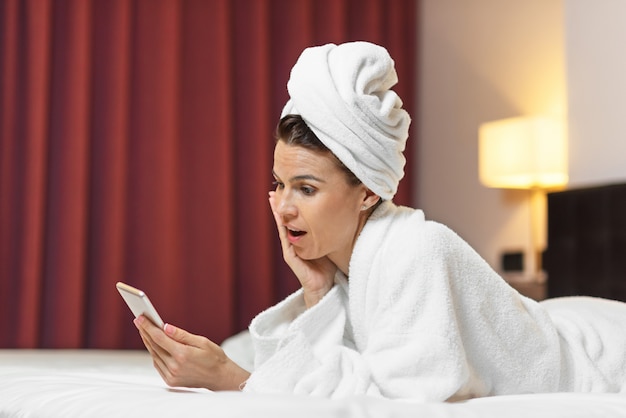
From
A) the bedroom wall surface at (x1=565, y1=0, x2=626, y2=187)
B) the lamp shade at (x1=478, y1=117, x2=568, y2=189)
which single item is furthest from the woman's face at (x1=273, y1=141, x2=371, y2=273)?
the lamp shade at (x1=478, y1=117, x2=568, y2=189)

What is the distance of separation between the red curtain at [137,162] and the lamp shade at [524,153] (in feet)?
3.17

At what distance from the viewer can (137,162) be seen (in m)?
3.64

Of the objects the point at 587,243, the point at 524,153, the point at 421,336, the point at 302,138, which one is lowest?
the point at 587,243

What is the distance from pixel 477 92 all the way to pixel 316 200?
265 centimetres

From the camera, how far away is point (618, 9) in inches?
113

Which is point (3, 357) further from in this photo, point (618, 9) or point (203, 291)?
point (618, 9)

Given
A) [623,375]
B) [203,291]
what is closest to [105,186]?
[203,291]

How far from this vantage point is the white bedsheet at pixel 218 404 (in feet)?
3.36

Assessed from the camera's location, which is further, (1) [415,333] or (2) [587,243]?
(2) [587,243]

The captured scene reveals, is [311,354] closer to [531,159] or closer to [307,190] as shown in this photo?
[307,190]

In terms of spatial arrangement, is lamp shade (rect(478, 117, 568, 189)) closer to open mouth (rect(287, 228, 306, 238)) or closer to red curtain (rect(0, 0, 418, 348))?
red curtain (rect(0, 0, 418, 348))

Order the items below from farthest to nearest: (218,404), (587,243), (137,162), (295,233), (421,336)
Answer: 1. (137,162)
2. (587,243)
3. (295,233)
4. (421,336)
5. (218,404)

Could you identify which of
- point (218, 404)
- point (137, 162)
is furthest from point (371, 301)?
point (137, 162)

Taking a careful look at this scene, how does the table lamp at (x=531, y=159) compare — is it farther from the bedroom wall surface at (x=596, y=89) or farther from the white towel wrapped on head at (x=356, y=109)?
the white towel wrapped on head at (x=356, y=109)
